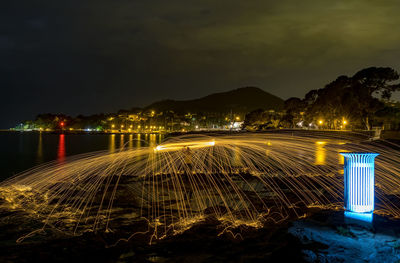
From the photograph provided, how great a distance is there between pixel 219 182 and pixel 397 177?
901 cm

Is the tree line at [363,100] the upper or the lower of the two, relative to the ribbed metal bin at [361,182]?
upper

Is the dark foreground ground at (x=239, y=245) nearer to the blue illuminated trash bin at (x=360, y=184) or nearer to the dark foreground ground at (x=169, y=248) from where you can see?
the dark foreground ground at (x=169, y=248)

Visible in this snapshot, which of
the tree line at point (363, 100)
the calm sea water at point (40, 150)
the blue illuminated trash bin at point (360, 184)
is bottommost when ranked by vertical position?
the calm sea water at point (40, 150)

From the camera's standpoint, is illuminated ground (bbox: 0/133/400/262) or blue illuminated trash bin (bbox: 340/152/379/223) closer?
illuminated ground (bbox: 0/133/400/262)

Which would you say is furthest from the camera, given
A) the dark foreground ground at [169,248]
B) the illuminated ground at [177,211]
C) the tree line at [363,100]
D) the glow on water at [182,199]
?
the tree line at [363,100]

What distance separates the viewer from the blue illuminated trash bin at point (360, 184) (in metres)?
8.90

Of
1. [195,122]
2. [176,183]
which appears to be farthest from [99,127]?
[176,183]

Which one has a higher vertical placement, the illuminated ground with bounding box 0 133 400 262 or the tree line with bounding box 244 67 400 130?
the tree line with bounding box 244 67 400 130

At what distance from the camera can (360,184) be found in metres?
8.91

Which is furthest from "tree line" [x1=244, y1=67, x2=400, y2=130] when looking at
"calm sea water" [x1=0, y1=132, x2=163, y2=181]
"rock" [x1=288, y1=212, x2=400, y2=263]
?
"rock" [x1=288, y1=212, x2=400, y2=263]

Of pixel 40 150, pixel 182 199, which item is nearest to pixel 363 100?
pixel 182 199

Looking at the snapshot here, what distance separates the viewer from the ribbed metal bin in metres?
8.90

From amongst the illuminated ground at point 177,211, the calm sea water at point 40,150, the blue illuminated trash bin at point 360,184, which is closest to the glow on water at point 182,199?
the illuminated ground at point 177,211

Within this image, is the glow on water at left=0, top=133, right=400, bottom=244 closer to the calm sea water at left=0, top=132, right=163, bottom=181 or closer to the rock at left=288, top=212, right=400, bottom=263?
the rock at left=288, top=212, right=400, bottom=263
